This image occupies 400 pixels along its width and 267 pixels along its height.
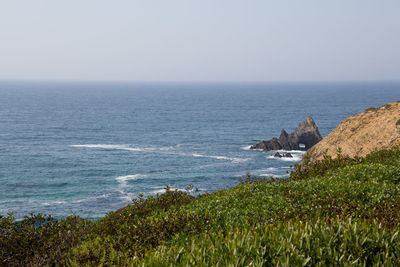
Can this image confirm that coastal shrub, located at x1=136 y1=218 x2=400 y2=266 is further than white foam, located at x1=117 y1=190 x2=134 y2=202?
No

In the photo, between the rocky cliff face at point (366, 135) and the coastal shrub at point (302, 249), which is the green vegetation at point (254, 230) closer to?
the coastal shrub at point (302, 249)

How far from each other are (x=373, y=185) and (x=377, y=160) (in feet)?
23.3

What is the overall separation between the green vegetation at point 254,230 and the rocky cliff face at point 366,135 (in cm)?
649

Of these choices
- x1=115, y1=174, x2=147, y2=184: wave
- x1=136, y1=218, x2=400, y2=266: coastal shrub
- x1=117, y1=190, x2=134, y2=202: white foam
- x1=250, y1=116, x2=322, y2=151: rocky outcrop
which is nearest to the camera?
x1=136, y1=218, x2=400, y2=266: coastal shrub

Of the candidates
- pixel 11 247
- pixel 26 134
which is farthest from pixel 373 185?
pixel 26 134

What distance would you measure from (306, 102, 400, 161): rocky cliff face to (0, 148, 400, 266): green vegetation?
6.49 m

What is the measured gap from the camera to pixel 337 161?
72.7 feet

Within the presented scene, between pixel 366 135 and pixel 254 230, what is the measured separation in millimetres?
23072

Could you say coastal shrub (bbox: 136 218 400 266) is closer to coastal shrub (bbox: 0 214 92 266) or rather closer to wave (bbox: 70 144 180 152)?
coastal shrub (bbox: 0 214 92 266)

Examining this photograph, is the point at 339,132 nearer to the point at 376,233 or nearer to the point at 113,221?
the point at 113,221

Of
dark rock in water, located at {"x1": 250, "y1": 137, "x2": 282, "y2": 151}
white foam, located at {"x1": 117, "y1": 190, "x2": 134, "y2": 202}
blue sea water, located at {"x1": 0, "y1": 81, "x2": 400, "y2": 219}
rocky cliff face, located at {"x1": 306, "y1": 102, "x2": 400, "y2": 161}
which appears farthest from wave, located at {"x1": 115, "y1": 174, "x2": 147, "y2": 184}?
rocky cliff face, located at {"x1": 306, "y1": 102, "x2": 400, "y2": 161}

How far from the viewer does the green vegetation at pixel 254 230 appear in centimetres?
777

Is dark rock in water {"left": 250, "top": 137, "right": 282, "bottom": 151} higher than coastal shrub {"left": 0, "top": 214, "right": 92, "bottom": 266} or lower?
lower

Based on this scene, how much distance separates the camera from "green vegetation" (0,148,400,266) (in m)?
7.77
